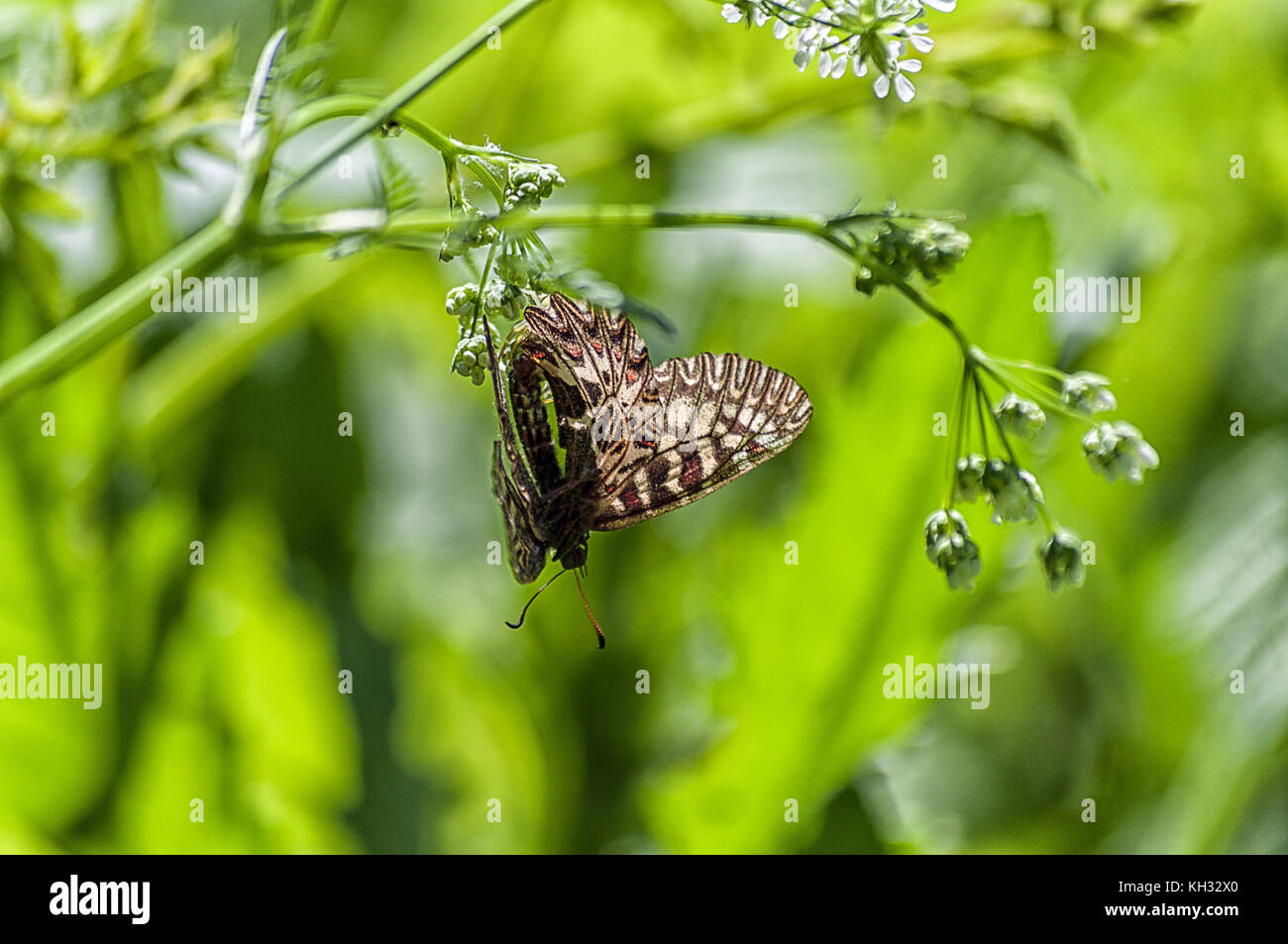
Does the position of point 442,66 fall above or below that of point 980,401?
above

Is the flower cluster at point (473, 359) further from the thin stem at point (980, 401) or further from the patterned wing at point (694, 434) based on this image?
the thin stem at point (980, 401)

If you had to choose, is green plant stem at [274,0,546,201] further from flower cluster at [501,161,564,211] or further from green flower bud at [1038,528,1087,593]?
green flower bud at [1038,528,1087,593]

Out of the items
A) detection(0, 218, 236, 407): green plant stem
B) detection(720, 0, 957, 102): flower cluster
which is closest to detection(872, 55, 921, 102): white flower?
detection(720, 0, 957, 102): flower cluster

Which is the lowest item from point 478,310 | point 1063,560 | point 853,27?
point 1063,560

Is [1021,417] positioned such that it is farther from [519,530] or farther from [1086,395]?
[519,530]

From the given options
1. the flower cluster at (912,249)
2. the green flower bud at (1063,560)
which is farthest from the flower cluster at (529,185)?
the green flower bud at (1063,560)

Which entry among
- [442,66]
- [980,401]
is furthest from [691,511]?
[442,66]
